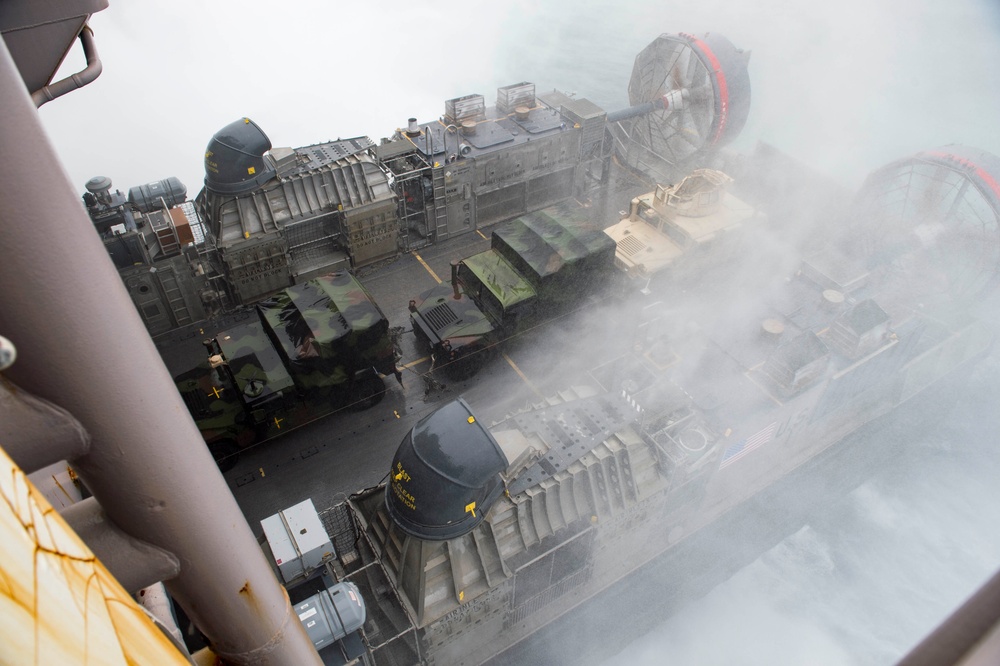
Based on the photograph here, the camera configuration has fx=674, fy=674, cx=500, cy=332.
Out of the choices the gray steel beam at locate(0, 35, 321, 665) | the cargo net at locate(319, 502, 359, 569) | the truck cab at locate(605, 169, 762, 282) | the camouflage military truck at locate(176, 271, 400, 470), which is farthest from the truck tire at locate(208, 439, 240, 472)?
the gray steel beam at locate(0, 35, 321, 665)

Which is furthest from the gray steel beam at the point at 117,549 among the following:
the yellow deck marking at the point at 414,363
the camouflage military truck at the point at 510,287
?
the yellow deck marking at the point at 414,363

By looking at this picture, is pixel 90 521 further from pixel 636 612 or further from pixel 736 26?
pixel 736 26

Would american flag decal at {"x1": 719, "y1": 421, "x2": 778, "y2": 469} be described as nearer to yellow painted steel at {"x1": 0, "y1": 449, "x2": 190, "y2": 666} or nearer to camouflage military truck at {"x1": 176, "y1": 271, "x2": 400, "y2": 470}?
camouflage military truck at {"x1": 176, "y1": 271, "x2": 400, "y2": 470}

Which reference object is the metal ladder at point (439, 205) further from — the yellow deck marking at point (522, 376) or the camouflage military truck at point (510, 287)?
the yellow deck marking at point (522, 376)

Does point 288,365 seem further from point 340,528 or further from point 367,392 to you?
point 340,528

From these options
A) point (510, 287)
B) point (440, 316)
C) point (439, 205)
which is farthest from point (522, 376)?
point (439, 205)

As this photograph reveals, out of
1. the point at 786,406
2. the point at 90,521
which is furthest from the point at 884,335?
the point at 90,521
